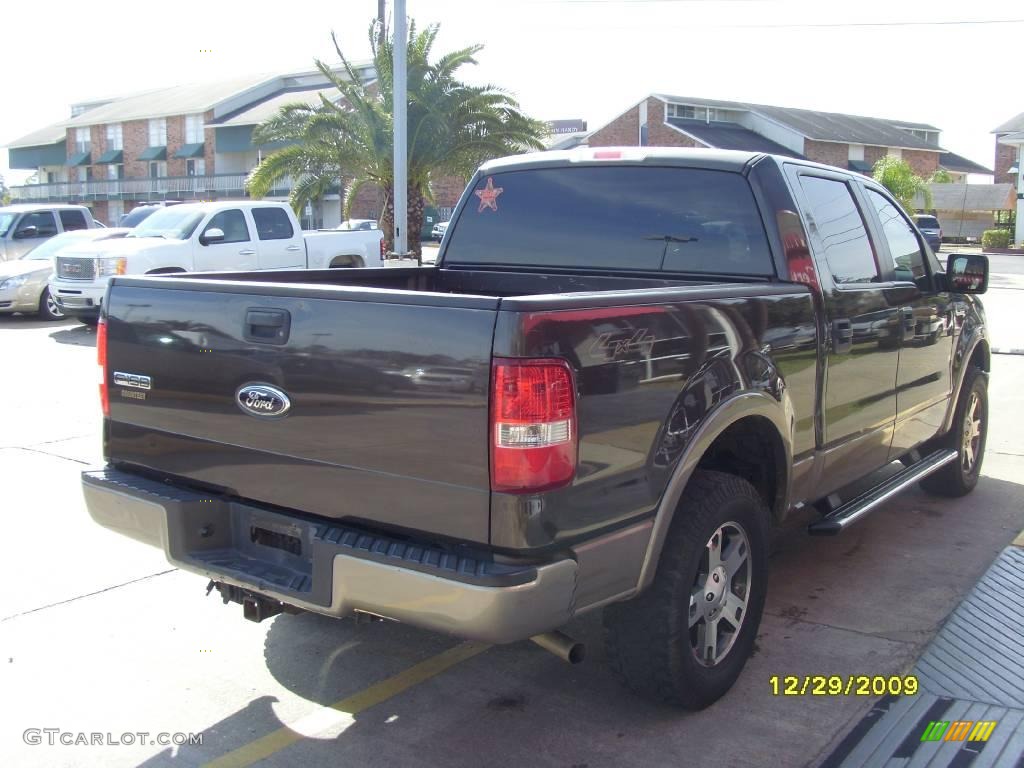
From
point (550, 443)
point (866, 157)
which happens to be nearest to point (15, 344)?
point (550, 443)

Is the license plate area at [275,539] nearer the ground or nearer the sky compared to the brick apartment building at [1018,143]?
nearer the ground

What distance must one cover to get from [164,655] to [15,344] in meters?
11.4

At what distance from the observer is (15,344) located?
46.5 feet

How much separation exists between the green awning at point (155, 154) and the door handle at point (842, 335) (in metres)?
57.0

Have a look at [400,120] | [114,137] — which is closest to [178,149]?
[114,137]

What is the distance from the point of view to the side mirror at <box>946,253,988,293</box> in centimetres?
568

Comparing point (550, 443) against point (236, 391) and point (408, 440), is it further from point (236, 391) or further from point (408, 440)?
point (236, 391)

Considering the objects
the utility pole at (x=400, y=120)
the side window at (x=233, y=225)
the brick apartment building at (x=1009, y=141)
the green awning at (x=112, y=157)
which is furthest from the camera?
the green awning at (x=112, y=157)

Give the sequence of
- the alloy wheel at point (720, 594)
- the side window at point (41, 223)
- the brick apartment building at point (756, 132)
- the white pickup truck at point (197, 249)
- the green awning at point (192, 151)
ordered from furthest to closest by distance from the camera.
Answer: the green awning at point (192, 151), the brick apartment building at point (756, 132), the side window at point (41, 223), the white pickup truck at point (197, 249), the alloy wheel at point (720, 594)

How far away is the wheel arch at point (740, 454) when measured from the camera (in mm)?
3385

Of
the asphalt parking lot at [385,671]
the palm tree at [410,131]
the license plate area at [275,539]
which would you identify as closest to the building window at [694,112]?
the palm tree at [410,131]

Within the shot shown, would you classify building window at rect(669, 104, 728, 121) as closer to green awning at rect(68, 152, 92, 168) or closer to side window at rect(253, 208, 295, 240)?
green awning at rect(68, 152, 92, 168)

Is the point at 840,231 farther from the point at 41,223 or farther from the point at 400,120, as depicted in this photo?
the point at 41,223

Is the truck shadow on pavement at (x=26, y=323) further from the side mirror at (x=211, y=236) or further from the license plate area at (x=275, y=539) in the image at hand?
the license plate area at (x=275, y=539)
